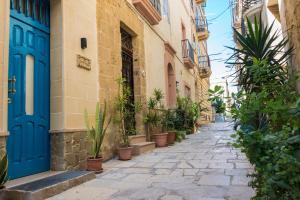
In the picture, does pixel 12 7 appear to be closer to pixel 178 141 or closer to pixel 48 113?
pixel 48 113

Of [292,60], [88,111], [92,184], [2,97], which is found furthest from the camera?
[88,111]

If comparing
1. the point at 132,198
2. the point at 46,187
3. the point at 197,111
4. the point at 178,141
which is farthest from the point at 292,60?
the point at 197,111

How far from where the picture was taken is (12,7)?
3854 mm

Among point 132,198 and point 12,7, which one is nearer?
point 132,198

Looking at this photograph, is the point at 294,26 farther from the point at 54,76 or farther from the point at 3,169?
the point at 3,169

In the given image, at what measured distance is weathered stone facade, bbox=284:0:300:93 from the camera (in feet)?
11.9

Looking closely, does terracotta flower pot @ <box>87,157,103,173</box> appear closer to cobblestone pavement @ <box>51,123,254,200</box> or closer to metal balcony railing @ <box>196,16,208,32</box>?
cobblestone pavement @ <box>51,123,254,200</box>

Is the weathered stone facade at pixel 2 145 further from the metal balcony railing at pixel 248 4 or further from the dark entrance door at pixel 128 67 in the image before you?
the metal balcony railing at pixel 248 4

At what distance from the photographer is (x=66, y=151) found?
421 centimetres

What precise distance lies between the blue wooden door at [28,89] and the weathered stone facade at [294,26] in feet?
11.6

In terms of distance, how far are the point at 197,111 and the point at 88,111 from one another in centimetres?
816

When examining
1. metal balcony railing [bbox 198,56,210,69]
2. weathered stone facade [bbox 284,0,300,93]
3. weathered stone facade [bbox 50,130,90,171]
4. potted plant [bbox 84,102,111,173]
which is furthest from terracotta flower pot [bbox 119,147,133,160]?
metal balcony railing [bbox 198,56,210,69]

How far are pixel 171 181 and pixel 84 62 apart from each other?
256 centimetres

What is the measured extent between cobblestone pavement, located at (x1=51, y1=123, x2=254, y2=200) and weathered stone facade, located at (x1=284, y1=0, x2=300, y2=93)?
1602 mm
